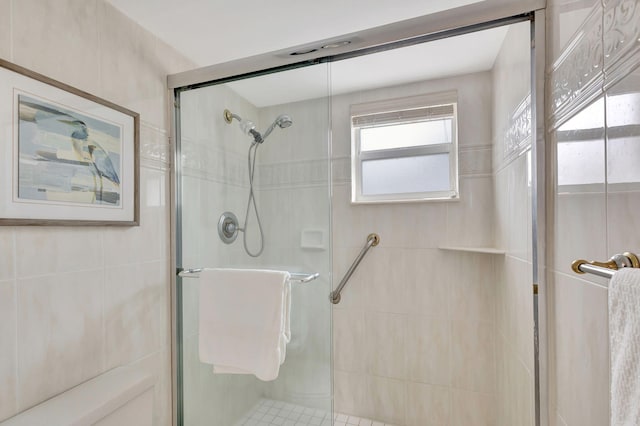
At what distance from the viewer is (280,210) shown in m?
1.34

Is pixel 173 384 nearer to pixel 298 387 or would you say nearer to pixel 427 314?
pixel 298 387

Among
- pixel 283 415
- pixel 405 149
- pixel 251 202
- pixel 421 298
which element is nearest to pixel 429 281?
pixel 421 298

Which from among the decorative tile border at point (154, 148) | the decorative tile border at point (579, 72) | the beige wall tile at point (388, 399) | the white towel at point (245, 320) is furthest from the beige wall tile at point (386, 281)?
the decorative tile border at point (154, 148)

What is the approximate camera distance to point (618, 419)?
465mm

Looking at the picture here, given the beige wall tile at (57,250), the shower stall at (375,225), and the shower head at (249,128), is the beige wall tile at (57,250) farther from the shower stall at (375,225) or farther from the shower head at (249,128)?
the shower head at (249,128)

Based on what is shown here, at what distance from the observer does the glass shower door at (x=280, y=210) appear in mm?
1309

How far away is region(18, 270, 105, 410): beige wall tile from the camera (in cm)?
96

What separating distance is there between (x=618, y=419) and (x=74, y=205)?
1.53 metres

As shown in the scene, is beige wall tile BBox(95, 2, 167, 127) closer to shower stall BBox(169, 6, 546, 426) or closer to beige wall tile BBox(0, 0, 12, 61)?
shower stall BBox(169, 6, 546, 426)

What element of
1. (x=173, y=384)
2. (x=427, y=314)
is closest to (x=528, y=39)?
(x=427, y=314)

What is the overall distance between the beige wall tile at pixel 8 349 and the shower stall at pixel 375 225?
61 cm

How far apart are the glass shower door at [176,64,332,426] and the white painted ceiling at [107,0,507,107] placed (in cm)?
1

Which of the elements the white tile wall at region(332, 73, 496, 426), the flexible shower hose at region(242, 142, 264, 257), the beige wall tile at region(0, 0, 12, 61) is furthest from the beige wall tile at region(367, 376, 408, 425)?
the beige wall tile at region(0, 0, 12, 61)

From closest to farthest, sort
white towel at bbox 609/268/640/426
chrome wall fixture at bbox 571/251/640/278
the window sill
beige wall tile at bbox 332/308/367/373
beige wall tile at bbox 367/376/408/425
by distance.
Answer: white towel at bbox 609/268/640/426, chrome wall fixture at bbox 571/251/640/278, the window sill, beige wall tile at bbox 367/376/408/425, beige wall tile at bbox 332/308/367/373
